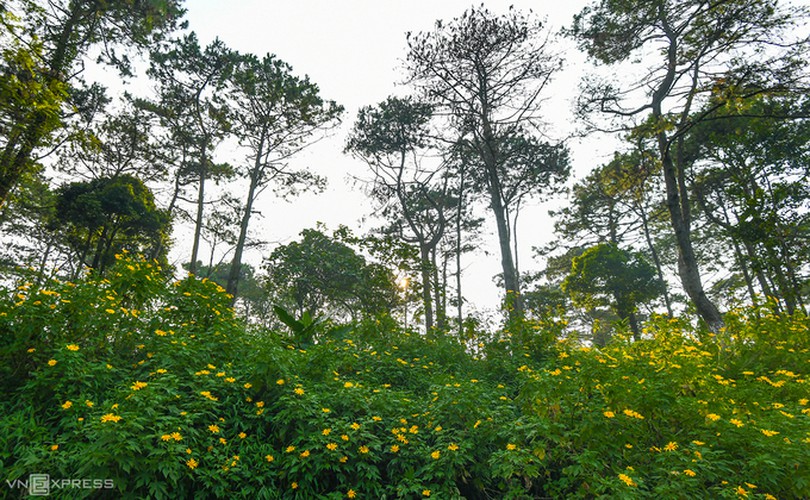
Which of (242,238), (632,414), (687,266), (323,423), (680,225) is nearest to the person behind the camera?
(632,414)

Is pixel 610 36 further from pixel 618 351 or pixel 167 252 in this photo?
pixel 167 252

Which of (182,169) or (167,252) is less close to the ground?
(182,169)

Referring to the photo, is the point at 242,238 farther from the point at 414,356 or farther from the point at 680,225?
the point at 680,225

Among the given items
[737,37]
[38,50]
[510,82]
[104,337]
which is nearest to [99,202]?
[38,50]

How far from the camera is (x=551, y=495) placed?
2.48m

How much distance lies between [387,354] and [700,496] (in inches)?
141

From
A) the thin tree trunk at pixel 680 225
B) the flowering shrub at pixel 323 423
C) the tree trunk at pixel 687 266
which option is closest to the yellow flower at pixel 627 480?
the flowering shrub at pixel 323 423

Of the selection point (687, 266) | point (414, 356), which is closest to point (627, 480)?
point (414, 356)

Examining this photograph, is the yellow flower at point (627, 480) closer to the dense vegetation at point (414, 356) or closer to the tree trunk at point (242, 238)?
the dense vegetation at point (414, 356)

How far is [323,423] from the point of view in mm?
2844

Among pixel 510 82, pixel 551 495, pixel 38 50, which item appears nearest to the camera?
pixel 551 495

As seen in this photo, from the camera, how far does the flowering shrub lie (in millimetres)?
2234

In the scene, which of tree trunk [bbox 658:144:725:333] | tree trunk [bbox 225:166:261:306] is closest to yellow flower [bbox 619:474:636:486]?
tree trunk [bbox 658:144:725:333]

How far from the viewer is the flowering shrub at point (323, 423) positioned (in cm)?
223
